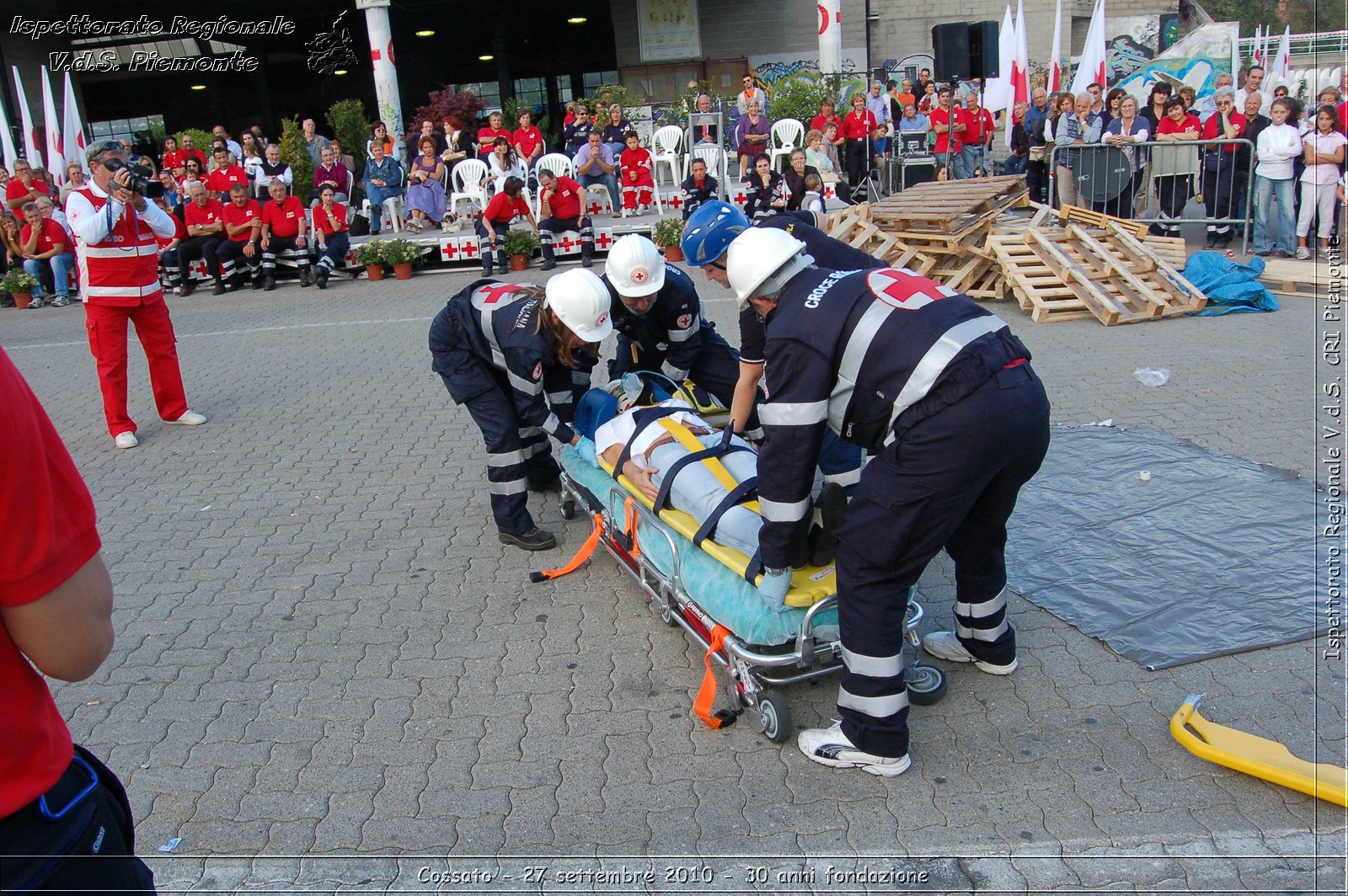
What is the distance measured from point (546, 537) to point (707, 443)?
124cm

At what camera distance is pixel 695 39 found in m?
23.0

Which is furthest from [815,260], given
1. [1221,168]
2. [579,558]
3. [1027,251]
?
[1221,168]

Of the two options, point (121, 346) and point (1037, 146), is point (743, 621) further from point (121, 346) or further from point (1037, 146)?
point (1037, 146)

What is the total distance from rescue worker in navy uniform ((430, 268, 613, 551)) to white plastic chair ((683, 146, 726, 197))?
9.96 metres

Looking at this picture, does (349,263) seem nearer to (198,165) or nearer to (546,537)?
(198,165)

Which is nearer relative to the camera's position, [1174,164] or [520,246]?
[1174,164]

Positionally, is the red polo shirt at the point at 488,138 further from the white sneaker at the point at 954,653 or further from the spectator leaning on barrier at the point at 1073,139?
the white sneaker at the point at 954,653

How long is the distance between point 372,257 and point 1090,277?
9977mm

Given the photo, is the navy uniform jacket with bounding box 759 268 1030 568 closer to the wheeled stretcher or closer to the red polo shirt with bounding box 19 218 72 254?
the wheeled stretcher

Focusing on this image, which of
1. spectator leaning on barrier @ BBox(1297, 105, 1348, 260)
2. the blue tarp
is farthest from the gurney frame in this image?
spectator leaning on barrier @ BBox(1297, 105, 1348, 260)

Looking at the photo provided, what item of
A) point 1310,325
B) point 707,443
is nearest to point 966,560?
point 707,443

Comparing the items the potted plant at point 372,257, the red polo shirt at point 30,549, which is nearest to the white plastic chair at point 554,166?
the potted plant at point 372,257

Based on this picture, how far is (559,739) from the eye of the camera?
356 centimetres

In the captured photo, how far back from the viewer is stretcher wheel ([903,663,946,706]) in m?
→ 3.57
